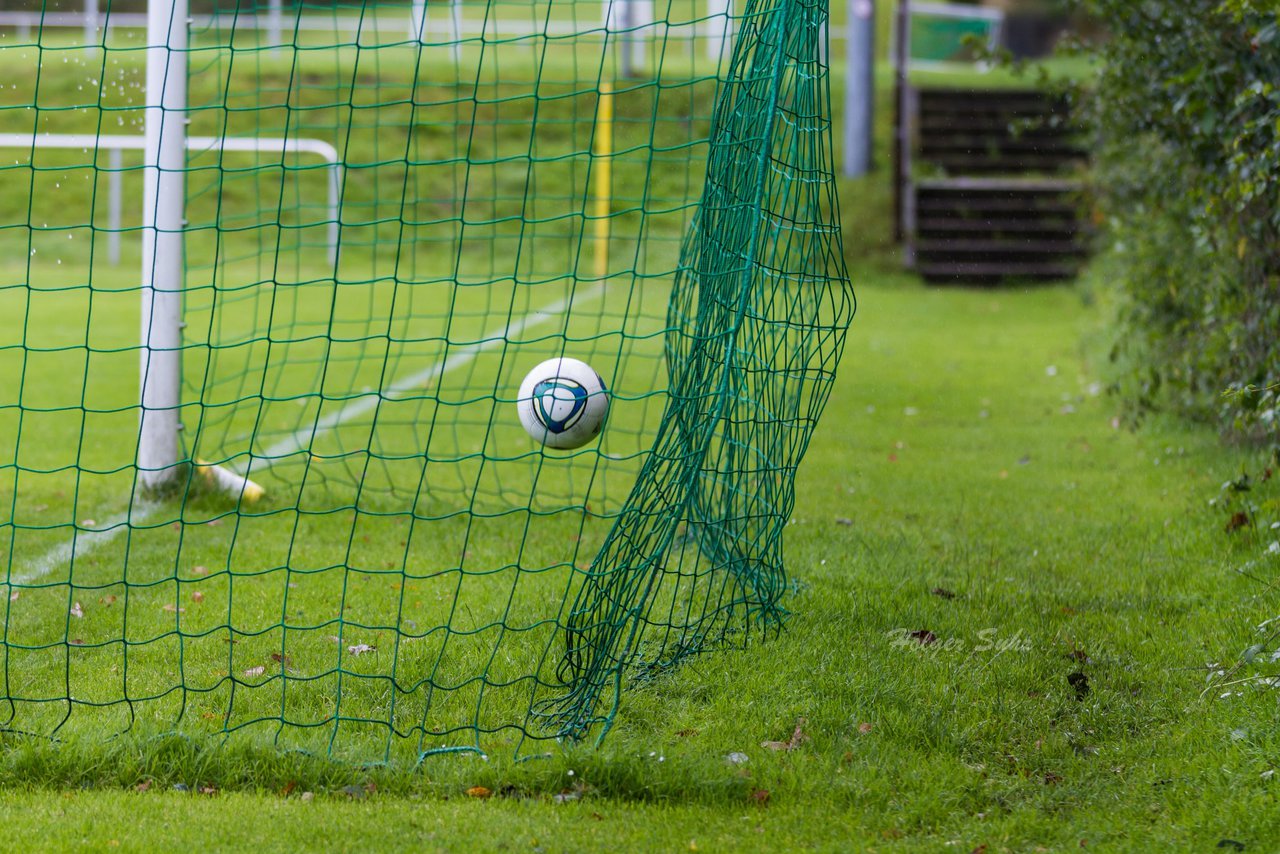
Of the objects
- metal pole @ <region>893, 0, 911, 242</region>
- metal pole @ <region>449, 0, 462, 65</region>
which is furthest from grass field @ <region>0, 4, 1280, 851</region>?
metal pole @ <region>893, 0, 911, 242</region>

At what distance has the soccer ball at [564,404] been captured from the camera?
155 inches

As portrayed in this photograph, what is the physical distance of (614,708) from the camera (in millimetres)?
3201

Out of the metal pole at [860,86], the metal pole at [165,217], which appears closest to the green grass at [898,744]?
the metal pole at [165,217]

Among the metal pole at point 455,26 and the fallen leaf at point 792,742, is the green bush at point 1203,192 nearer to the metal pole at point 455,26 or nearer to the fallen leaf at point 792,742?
the fallen leaf at point 792,742

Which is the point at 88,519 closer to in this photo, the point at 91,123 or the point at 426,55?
the point at 91,123

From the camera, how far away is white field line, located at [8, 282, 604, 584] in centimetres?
453

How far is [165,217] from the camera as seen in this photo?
5121 millimetres

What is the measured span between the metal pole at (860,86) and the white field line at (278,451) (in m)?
6.02

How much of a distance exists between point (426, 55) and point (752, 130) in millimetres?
16713

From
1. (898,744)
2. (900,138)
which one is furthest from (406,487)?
(900,138)

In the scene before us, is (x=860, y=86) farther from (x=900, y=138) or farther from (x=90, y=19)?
(x=90, y=19)

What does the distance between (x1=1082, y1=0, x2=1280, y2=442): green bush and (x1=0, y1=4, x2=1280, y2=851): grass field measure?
473mm

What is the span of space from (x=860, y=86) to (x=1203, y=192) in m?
11.2

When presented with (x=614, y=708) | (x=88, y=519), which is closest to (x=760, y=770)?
(x=614, y=708)
